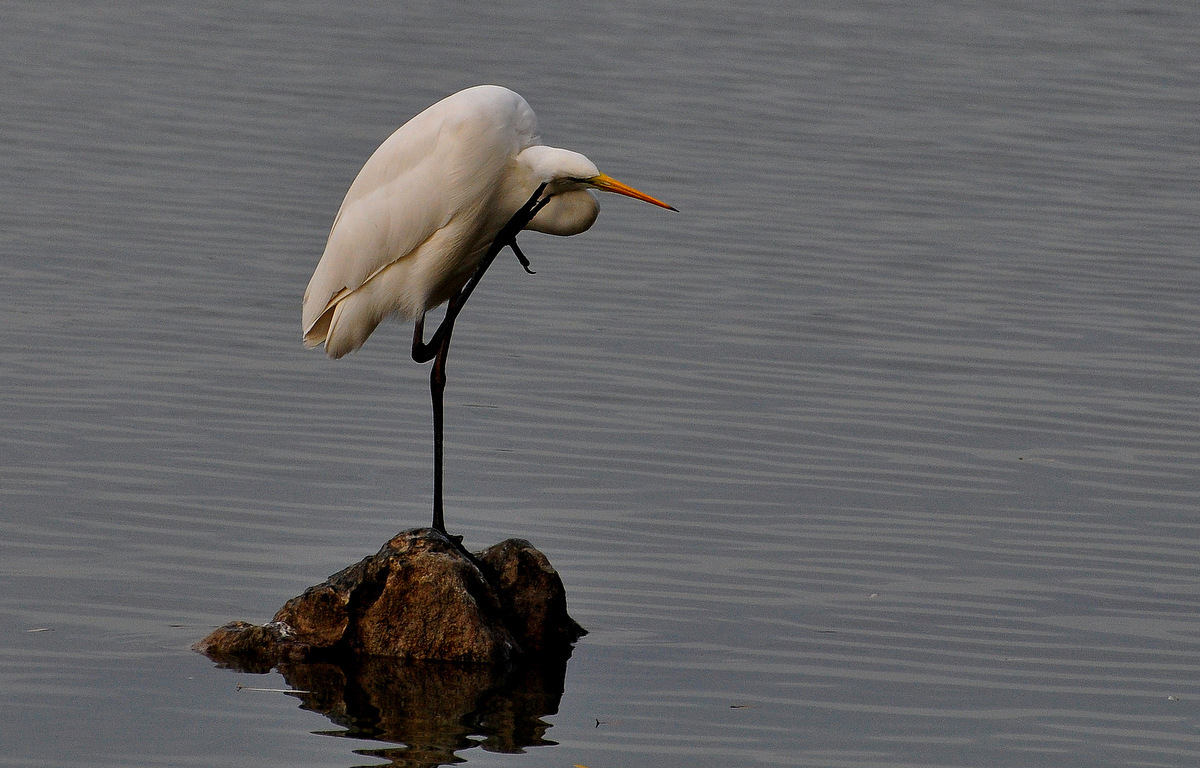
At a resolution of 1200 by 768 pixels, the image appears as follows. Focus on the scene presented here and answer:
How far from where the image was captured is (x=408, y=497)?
31.9 feet

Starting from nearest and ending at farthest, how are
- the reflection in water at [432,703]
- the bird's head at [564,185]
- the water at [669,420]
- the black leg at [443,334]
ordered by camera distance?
1. the reflection in water at [432,703]
2. the water at [669,420]
3. the bird's head at [564,185]
4. the black leg at [443,334]

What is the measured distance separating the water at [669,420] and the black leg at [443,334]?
0.74 meters

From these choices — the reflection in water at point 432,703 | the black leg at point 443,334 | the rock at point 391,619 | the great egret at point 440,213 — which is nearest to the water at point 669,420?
the reflection in water at point 432,703

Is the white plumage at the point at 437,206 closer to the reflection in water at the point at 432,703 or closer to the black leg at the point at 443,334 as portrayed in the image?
the black leg at the point at 443,334

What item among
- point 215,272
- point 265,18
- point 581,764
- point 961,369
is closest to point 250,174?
point 215,272

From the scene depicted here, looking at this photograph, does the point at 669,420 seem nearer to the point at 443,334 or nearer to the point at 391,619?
the point at 443,334

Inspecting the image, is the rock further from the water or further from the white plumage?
the white plumage

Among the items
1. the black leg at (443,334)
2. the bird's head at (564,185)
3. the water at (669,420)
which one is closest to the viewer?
the water at (669,420)

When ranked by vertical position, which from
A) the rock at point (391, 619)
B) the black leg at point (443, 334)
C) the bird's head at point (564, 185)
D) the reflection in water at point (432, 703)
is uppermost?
the bird's head at point (564, 185)

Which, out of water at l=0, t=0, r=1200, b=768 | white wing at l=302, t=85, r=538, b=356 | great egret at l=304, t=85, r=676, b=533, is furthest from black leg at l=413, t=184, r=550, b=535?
water at l=0, t=0, r=1200, b=768

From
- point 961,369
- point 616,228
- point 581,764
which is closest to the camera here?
point 581,764

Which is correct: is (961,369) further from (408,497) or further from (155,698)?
(155,698)

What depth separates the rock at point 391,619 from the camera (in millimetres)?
7645

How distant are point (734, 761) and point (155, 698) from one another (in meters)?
2.10
